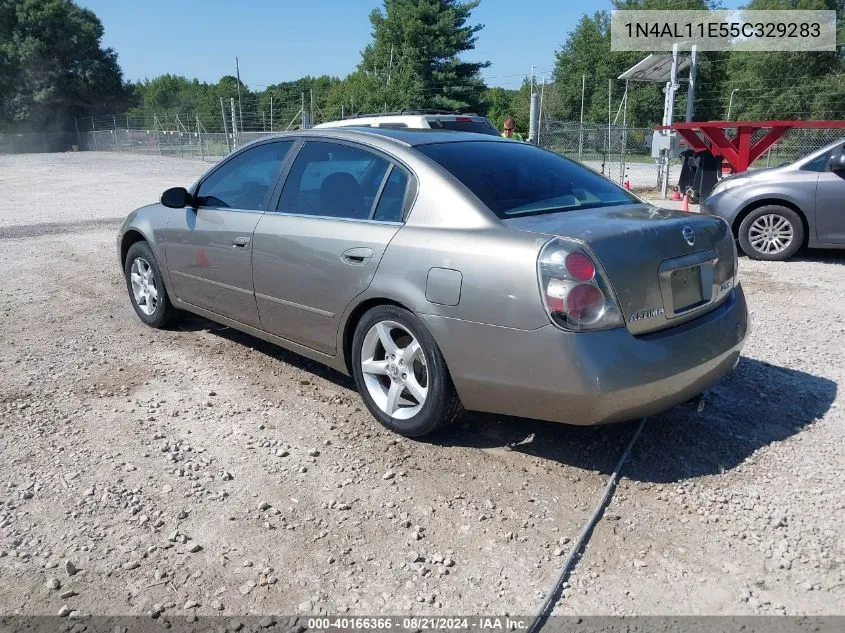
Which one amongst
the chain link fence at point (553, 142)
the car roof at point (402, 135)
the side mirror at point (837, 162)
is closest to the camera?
the car roof at point (402, 135)

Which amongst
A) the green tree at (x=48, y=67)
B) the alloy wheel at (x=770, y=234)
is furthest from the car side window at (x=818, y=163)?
the green tree at (x=48, y=67)

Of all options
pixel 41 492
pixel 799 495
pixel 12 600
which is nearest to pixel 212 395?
pixel 41 492

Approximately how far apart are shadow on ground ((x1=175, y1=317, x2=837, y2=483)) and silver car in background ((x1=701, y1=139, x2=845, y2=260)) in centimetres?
429

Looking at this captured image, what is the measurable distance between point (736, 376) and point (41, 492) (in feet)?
13.0

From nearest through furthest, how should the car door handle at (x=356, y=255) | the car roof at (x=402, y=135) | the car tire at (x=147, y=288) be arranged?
the car door handle at (x=356, y=255)
the car roof at (x=402, y=135)
the car tire at (x=147, y=288)

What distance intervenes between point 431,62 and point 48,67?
112ft

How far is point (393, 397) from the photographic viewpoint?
370 centimetres

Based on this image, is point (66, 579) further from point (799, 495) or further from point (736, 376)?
point (736, 376)

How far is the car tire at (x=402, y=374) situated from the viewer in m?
3.44

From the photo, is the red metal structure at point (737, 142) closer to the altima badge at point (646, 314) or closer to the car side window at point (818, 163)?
the car side window at point (818, 163)

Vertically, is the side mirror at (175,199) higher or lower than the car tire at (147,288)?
higher

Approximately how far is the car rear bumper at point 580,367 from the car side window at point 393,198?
2.18 ft

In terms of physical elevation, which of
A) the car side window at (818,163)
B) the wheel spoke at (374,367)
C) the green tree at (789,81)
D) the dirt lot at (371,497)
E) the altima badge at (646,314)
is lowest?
the dirt lot at (371,497)

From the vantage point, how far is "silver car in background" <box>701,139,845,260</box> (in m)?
7.89
